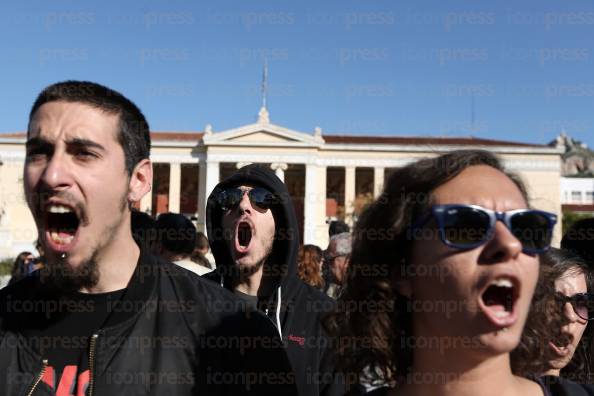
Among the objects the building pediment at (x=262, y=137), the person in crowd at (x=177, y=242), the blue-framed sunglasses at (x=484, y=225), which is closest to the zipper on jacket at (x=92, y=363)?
the blue-framed sunglasses at (x=484, y=225)

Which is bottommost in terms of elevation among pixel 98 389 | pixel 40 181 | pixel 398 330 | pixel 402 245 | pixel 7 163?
pixel 98 389

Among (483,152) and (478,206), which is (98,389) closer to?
(478,206)

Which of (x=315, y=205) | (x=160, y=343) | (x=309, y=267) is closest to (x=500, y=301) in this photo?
(x=160, y=343)

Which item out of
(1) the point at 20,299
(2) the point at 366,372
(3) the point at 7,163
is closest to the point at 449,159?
(2) the point at 366,372

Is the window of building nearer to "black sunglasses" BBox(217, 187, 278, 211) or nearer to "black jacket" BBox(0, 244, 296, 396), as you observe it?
"black sunglasses" BBox(217, 187, 278, 211)

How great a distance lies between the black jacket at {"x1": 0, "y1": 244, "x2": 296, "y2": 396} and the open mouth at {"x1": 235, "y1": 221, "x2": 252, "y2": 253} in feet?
4.21

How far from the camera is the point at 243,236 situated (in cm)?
379

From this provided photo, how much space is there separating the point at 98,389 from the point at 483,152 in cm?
149

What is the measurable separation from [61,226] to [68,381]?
0.55 meters

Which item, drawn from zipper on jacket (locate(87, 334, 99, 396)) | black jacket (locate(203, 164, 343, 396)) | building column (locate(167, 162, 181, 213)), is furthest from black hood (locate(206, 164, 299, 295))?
building column (locate(167, 162, 181, 213))

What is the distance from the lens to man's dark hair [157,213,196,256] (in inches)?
226

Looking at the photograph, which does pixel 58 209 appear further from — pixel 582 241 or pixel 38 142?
pixel 582 241

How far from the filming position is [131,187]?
233cm

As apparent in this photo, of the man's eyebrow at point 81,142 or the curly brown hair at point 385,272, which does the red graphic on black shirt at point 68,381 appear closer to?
the man's eyebrow at point 81,142
